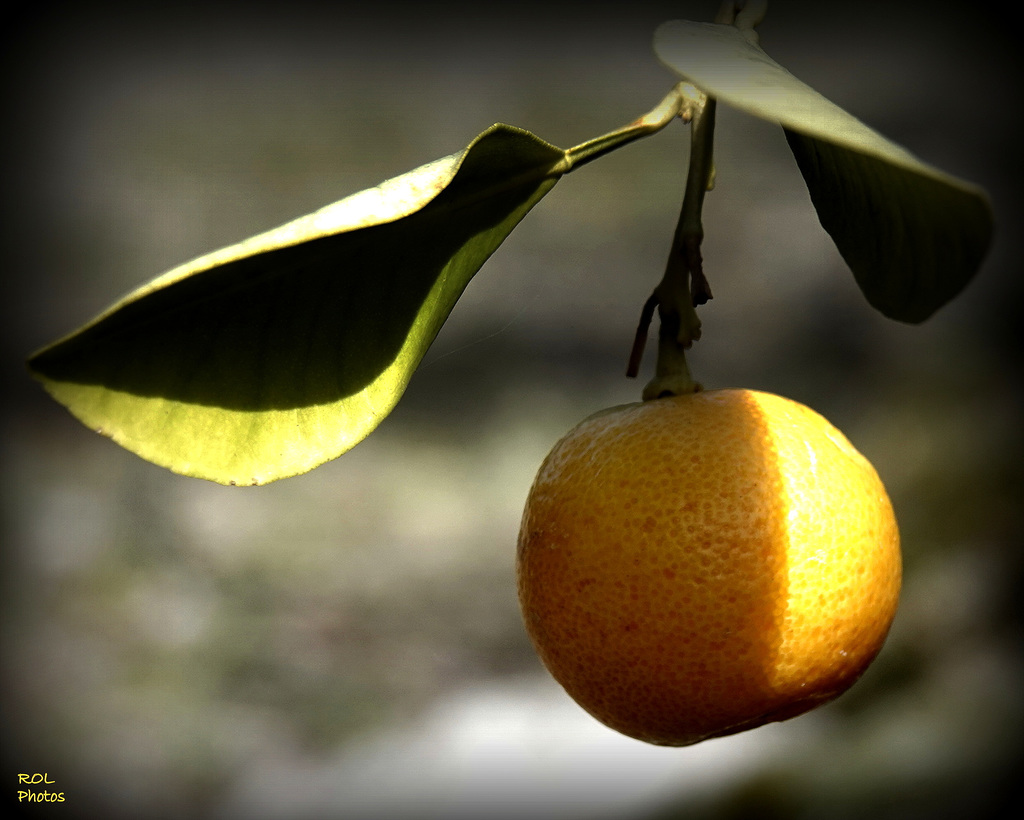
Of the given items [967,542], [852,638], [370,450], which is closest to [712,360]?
[967,542]

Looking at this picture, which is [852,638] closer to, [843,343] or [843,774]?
[843,774]

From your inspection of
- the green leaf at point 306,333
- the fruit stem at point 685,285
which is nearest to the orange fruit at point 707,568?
the fruit stem at point 685,285

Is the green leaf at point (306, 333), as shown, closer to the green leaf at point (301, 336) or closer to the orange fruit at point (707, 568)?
the green leaf at point (301, 336)

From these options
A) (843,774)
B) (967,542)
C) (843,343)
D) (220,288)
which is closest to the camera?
(220,288)

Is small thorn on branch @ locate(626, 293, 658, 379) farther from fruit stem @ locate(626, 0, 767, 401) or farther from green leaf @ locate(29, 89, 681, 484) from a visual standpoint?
green leaf @ locate(29, 89, 681, 484)

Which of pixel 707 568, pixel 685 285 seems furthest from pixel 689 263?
pixel 707 568

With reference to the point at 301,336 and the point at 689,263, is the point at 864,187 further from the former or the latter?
the point at 301,336

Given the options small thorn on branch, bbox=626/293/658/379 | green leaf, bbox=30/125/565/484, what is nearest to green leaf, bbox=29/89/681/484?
green leaf, bbox=30/125/565/484
